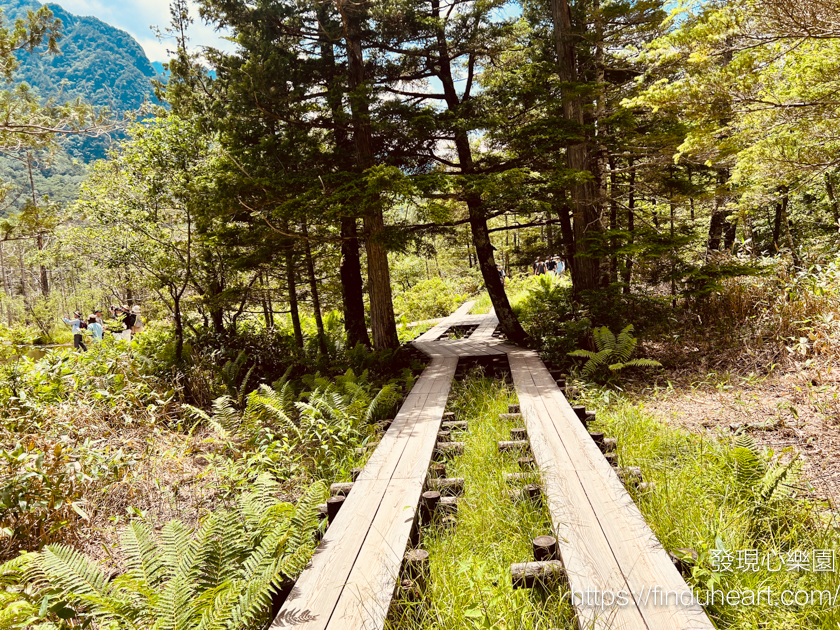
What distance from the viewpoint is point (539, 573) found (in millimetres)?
2715

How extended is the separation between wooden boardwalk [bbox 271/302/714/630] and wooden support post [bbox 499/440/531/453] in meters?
0.12

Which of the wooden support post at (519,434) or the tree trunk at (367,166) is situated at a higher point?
the tree trunk at (367,166)

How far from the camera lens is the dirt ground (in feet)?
13.7

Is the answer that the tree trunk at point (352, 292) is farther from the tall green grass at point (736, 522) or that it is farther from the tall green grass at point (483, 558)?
the tall green grass at point (736, 522)

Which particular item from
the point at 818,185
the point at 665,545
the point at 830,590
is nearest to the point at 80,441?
the point at 665,545

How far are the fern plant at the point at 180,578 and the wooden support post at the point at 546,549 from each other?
140 cm

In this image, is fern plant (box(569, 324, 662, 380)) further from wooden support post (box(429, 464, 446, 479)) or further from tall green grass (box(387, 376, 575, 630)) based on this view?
wooden support post (box(429, 464, 446, 479))

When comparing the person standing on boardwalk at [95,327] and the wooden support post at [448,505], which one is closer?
the wooden support post at [448,505]

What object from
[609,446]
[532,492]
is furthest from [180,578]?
[609,446]

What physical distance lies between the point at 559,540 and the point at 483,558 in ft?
1.95

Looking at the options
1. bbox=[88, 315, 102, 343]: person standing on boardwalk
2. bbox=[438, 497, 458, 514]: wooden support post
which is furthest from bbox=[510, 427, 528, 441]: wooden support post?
bbox=[88, 315, 102, 343]: person standing on boardwalk

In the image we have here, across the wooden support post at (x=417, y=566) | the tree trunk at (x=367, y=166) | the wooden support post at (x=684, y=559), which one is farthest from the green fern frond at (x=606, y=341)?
the wooden support post at (x=417, y=566)

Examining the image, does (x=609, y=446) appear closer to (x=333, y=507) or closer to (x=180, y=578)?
(x=333, y=507)

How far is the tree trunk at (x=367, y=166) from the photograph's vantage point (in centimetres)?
821
